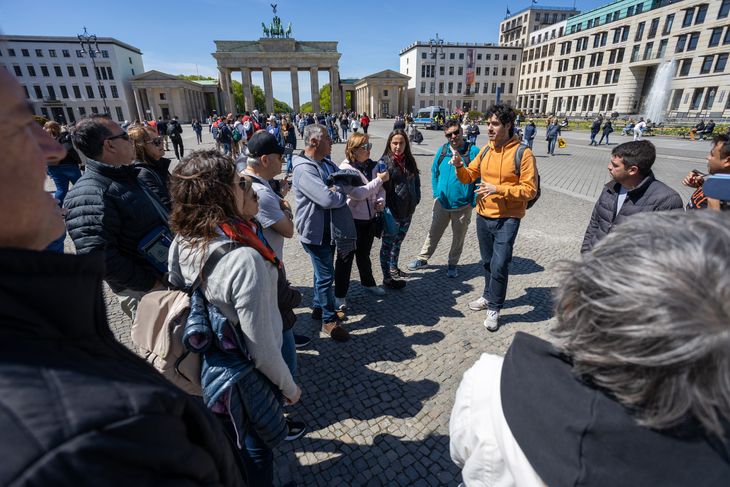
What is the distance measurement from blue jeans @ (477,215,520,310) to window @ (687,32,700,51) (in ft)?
201

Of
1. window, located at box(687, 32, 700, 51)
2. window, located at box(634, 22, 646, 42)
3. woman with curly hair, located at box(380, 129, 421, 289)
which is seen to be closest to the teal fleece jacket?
woman with curly hair, located at box(380, 129, 421, 289)

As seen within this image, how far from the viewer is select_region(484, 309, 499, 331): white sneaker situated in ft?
12.4

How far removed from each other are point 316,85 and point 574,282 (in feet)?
221


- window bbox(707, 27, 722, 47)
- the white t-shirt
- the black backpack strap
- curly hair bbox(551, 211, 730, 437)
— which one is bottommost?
the white t-shirt

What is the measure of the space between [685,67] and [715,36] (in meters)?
4.06

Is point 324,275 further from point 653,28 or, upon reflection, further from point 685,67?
point 653,28

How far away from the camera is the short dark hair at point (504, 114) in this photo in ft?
11.4

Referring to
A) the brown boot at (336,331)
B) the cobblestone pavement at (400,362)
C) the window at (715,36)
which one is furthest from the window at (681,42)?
the brown boot at (336,331)

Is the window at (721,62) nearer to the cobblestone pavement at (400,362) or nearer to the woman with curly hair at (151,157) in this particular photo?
the cobblestone pavement at (400,362)

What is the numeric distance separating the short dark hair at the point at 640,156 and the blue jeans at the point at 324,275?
8.99ft

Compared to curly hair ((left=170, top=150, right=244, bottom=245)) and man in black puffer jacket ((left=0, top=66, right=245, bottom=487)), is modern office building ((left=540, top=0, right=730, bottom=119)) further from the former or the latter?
man in black puffer jacket ((left=0, top=66, right=245, bottom=487))

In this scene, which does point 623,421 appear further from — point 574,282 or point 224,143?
point 224,143

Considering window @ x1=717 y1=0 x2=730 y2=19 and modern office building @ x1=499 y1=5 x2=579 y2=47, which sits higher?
modern office building @ x1=499 y1=5 x2=579 y2=47

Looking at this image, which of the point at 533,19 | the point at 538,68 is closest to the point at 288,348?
the point at 538,68
